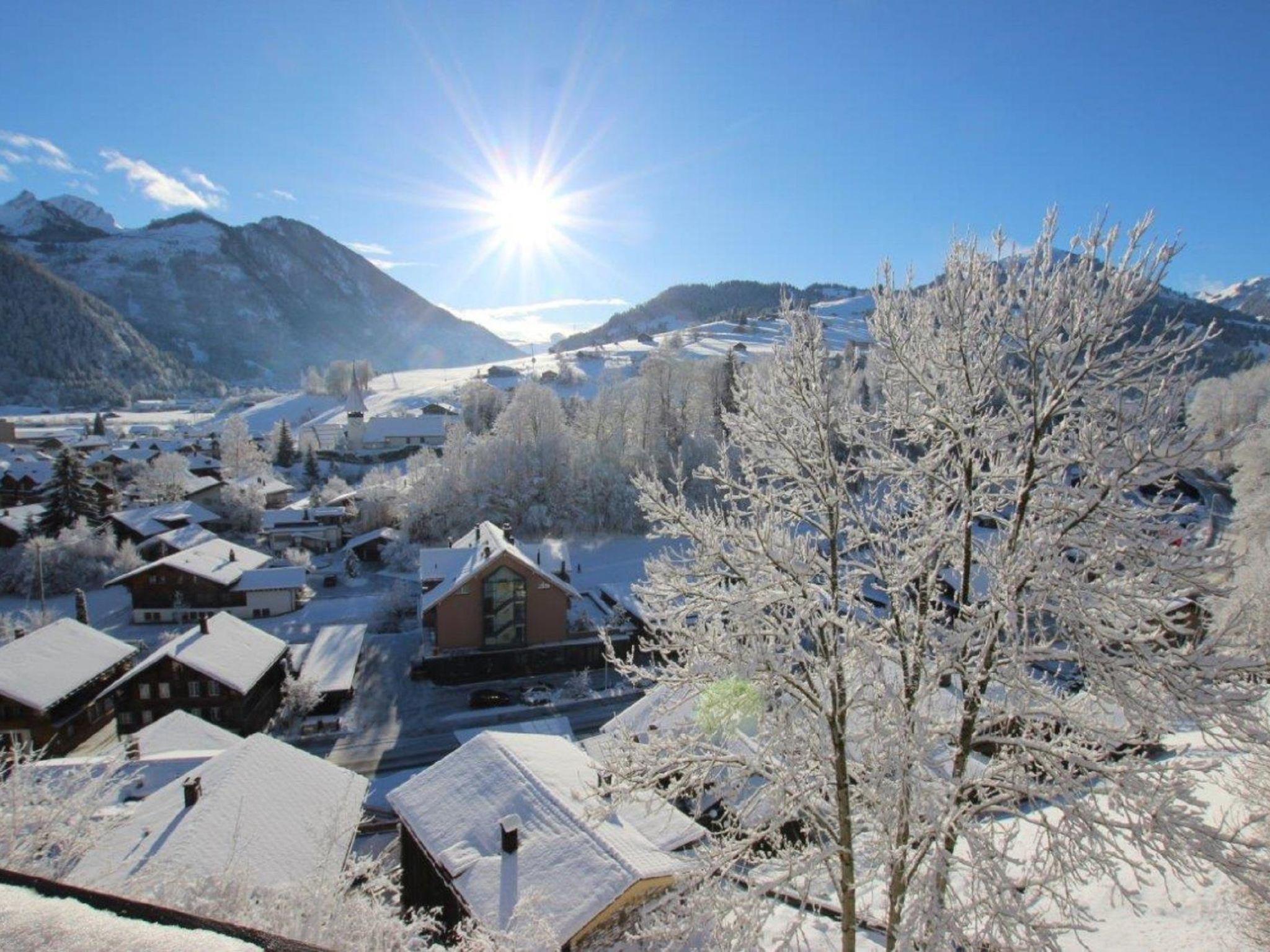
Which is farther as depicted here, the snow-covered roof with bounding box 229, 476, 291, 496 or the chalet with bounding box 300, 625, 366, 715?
the snow-covered roof with bounding box 229, 476, 291, 496

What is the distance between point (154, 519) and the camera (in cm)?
4316

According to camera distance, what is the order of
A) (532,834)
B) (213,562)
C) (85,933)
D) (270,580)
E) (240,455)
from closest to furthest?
(85,933)
(532,834)
(270,580)
(213,562)
(240,455)

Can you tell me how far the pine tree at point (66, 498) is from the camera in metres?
40.7

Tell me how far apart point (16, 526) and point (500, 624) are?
36263 millimetres

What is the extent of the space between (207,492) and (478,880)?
5460 cm

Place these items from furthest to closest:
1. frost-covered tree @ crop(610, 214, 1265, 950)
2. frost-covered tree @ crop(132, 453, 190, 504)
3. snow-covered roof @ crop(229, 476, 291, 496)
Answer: snow-covered roof @ crop(229, 476, 291, 496), frost-covered tree @ crop(132, 453, 190, 504), frost-covered tree @ crop(610, 214, 1265, 950)

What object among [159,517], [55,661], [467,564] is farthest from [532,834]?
[159,517]

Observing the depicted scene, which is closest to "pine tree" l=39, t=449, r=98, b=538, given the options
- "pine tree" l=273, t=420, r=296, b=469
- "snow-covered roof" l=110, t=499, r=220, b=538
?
"snow-covered roof" l=110, t=499, r=220, b=538

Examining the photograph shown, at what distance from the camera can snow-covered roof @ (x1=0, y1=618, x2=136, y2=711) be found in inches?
821

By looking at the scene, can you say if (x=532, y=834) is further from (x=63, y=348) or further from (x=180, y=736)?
(x=63, y=348)

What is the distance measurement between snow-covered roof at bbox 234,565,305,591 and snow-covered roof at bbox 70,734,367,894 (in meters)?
21.9

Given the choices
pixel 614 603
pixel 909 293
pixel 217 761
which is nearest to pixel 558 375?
pixel 614 603

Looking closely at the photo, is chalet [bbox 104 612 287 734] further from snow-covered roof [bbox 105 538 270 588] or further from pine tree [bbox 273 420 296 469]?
pine tree [bbox 273 420 296 469]

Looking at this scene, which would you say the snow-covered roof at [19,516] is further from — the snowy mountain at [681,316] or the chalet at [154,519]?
the snowy mountain at [681,316]
